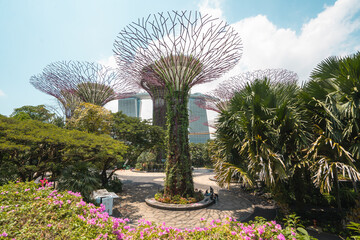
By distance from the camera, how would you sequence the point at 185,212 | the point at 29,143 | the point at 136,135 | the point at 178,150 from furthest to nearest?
the point at 136,135 < the point at 178,150 < the point at 185,212 < the point at 29,143

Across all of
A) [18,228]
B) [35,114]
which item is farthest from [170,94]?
[35,114]

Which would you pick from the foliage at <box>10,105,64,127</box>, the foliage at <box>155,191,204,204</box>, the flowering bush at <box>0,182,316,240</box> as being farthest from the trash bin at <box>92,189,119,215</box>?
the foliage at <box>10,105,64,127</box>

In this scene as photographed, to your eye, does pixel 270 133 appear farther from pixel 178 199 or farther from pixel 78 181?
pixel 78 181

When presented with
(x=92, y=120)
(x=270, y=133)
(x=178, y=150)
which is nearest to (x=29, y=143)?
(x=92, y=120)

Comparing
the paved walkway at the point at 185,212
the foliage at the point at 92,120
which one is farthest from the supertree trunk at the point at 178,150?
the foliage at the point at 92,120

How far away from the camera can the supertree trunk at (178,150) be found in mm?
10954

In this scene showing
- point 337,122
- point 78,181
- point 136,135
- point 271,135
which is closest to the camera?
point 337,122

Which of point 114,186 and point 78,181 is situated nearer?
point 78,181

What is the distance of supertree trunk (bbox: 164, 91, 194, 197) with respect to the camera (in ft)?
35.9

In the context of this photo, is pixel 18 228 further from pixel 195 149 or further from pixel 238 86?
pixel 195 149

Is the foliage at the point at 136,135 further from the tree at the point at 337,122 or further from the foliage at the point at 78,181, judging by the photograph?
the tree at the point at 337,122

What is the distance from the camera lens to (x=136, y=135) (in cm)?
1540

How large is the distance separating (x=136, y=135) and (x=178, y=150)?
5540 millimetres

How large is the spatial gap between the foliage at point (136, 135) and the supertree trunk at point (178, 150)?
4618mm
